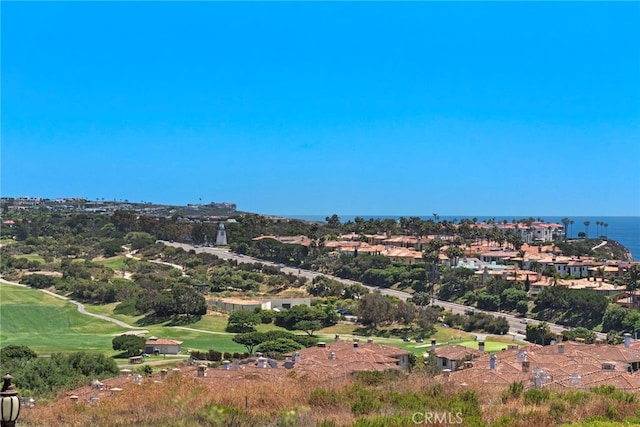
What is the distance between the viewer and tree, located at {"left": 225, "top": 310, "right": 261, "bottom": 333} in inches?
2334

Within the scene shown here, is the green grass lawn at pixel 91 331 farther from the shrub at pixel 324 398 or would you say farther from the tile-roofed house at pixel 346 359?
the shrub at pixel 324 398

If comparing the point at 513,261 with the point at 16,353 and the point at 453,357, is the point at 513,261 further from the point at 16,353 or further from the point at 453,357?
the point at 16,353

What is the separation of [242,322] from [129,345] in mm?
13357

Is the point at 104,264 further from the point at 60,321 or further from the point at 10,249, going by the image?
the point at 60,321

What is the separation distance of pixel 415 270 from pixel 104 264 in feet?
136

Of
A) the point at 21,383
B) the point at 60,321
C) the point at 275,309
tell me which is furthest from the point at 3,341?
the point at 21,383

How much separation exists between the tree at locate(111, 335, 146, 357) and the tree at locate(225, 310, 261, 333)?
11375mm

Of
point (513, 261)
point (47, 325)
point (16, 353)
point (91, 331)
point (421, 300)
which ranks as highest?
point (513, 261)

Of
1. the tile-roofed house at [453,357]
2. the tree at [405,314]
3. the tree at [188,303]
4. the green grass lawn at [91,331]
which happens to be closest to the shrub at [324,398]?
the tile-roofed house at [453,357]

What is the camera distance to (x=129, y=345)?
1870 inches

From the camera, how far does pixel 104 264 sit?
9762 centimetres

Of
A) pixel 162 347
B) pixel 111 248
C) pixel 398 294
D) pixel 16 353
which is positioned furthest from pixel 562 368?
pixel 111 248

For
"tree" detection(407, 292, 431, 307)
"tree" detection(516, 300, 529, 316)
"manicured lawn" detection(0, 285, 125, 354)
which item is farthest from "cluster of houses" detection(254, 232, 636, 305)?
"manicured lawn" detection(0, 285, 125, 354)

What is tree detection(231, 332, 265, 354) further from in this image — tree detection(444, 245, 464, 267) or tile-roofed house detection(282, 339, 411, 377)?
tree detection(444, 245, 464, 267)
